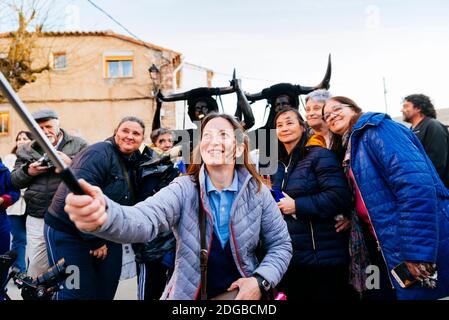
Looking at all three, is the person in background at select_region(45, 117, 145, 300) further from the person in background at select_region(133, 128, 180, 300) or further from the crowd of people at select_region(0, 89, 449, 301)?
the person in background at select_region(133, 128, 180, 300)

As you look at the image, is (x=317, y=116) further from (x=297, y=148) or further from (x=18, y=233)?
(x=18, y=233)

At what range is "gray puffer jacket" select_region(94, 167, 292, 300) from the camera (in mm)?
1718

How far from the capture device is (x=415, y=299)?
76.4 inches

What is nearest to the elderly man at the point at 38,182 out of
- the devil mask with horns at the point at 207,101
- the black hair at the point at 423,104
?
the devil mask with horns at the point at 207,101

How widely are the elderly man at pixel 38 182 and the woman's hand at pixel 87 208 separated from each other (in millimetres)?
2247

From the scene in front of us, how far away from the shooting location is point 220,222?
1846mm

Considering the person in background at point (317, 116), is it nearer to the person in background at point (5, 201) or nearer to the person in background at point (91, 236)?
the person in background at point (91, 236)

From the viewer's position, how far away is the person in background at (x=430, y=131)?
382cm

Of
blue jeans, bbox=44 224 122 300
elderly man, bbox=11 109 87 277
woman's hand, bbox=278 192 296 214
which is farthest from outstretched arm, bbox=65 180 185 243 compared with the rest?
elderly man, bbox=11 109 87 277

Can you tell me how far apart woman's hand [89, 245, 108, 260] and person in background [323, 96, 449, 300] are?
207cm

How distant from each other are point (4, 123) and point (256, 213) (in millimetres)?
19096

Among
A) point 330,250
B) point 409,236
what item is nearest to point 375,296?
point 330,250
